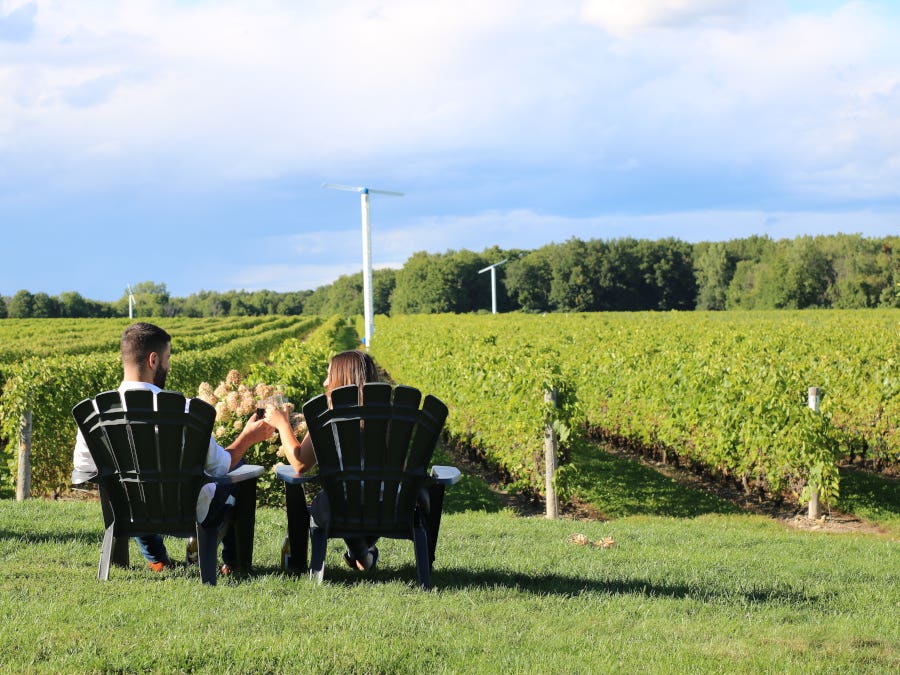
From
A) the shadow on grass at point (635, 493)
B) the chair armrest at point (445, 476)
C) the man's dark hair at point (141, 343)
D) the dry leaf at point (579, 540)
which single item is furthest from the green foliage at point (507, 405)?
the man's dark hair at point (141, 343)

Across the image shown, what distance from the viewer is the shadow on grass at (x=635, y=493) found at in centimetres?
968

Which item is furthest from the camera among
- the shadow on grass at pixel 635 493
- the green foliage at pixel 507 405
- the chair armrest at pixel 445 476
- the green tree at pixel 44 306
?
the green tree at pixel 44 306

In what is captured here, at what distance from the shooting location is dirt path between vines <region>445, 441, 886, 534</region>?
9.26m

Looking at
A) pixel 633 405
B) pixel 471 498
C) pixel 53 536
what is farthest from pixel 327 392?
pixel 633 405

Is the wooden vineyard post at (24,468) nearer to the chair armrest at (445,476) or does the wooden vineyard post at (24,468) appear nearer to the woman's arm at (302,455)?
the woman's arm at (302,455)

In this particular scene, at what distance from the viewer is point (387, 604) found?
3.72 metres

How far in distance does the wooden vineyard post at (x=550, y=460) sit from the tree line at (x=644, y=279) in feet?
246

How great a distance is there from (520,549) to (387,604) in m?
2.07

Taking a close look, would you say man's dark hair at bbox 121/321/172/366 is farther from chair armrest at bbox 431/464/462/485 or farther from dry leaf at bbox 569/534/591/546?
dry leaf at bbox 569/534/591/546

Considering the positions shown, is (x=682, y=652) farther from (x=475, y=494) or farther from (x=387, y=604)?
(x=475, y=494)

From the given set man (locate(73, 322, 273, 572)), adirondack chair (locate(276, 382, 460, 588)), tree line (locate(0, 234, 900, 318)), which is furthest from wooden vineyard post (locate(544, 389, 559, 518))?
tree line (locate(0, 234, 900, 318))

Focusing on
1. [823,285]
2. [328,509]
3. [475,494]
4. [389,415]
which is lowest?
[475,494]

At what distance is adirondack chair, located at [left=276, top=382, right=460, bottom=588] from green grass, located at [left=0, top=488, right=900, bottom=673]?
268 mm

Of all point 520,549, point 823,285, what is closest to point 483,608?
point 520,549
